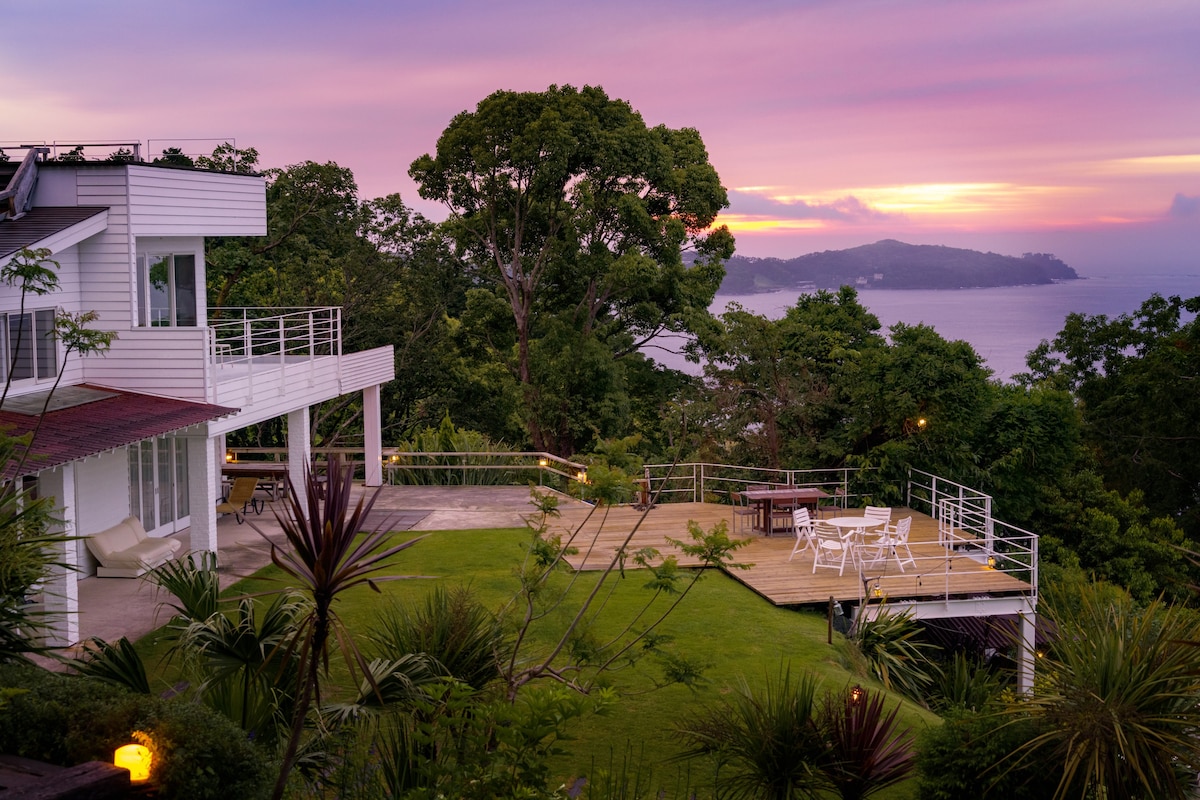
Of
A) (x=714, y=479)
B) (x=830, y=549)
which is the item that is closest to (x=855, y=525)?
(x=830, y=549)

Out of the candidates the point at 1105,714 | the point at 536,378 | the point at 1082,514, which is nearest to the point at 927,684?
Result: the point at 1105,714

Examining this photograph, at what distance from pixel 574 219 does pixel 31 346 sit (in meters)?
→ 16.2

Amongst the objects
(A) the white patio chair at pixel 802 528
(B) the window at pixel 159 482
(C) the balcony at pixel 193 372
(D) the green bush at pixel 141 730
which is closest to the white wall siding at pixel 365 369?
(C) the balcony at pixel 193 372

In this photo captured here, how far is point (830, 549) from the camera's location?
52.7 feet

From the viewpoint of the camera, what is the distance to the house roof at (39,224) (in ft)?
39.7

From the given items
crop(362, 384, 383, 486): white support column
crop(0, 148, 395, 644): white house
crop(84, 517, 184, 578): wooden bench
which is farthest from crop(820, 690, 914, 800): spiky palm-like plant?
crop(362, 384, 383, 486): white support column

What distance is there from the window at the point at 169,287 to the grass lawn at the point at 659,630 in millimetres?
4888

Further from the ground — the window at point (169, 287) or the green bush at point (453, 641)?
the window at point (169, 287)

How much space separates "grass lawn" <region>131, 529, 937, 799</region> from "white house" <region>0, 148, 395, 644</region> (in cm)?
228

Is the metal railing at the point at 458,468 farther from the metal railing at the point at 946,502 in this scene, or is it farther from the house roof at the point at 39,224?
the house roof at the point at 39,224

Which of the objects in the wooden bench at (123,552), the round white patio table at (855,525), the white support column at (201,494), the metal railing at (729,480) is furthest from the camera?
the metal railing at (729,480)

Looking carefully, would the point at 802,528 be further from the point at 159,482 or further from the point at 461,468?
the point at 159,482

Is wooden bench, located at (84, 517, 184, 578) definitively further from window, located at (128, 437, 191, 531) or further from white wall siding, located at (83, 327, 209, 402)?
white wall siding, located at (83, 327, 209, 402)

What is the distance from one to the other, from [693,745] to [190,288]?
11.9 meters
